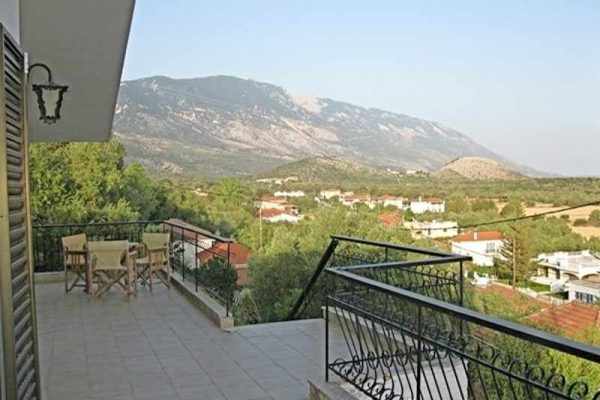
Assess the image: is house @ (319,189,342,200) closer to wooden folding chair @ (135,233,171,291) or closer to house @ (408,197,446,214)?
house @ (408,197,446,214)

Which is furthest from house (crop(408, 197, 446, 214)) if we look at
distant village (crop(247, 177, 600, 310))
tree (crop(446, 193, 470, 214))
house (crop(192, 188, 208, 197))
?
house (crop(192, 188, 208, 197))

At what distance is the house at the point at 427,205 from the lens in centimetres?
2178

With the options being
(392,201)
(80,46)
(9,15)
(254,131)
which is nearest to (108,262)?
(80,46)

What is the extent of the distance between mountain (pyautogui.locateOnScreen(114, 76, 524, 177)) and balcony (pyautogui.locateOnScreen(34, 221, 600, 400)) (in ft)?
57.3

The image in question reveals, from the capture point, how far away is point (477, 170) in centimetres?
2519

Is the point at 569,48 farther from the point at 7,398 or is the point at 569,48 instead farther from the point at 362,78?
the point at 7,398

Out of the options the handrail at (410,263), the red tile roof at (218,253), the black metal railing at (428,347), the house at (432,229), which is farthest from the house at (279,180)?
the handrail at (410,263)

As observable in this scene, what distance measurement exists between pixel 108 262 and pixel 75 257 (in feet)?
2.52

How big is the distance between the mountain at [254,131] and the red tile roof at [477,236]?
A: 8630 mm

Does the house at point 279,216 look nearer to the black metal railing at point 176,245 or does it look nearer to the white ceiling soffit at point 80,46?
the black metal railing at point 176,245

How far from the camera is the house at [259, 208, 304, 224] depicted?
21.4m

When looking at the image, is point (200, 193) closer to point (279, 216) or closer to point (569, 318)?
point (279, 216)

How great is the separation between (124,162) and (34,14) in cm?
1556

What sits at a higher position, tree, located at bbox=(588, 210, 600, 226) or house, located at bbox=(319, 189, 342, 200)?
house, located at bbox=(319, 189, 342, 200)
